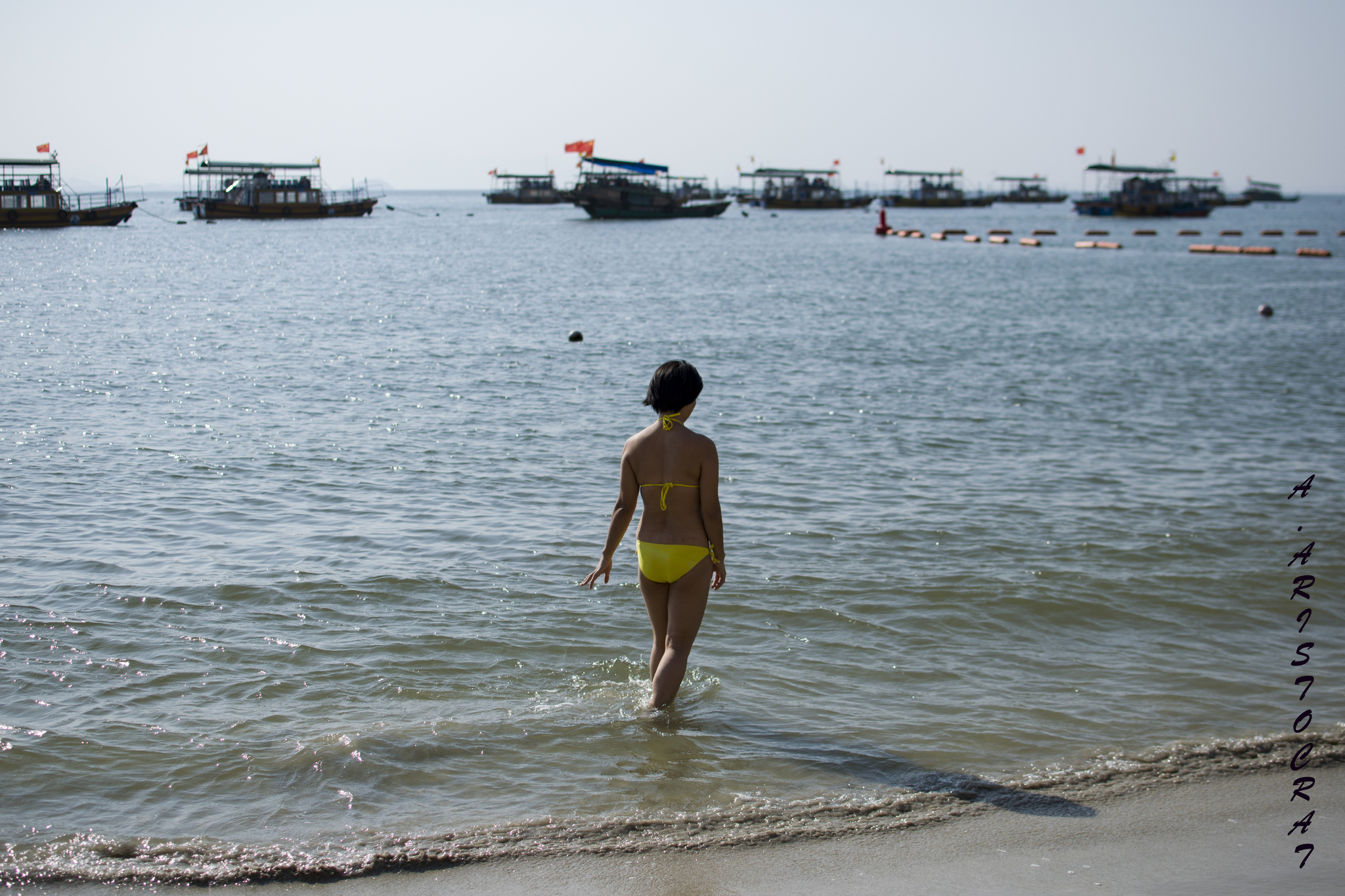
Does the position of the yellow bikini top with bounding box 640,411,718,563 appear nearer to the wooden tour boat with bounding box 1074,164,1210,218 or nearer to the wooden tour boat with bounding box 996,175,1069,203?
the wooden tour boat with bounding box 1074,164,1210,218

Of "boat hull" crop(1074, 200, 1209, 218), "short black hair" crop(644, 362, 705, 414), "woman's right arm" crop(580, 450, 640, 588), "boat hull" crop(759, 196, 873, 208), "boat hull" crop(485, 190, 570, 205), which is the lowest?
"woman's right arm" crop(580, 450, 640, 588)

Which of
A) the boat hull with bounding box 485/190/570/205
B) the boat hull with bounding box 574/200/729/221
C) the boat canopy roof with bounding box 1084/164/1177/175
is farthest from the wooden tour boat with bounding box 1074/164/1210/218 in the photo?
the boat hull with bounding box 485/190/570/205

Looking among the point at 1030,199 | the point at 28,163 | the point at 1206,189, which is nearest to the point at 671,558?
the point at 28,163

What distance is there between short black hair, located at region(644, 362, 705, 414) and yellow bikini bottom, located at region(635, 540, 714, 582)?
26.2 inches

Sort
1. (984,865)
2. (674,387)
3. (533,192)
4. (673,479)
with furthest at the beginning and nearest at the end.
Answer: (533,192)
(673,479)
(674,387)
(984,865)

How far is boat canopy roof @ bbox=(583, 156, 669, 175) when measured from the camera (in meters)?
84.2

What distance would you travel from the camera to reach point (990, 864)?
12.7ft

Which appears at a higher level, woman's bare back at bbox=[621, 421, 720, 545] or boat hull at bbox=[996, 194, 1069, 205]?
boat hull at bbox=[996, 194, 1069, 205]

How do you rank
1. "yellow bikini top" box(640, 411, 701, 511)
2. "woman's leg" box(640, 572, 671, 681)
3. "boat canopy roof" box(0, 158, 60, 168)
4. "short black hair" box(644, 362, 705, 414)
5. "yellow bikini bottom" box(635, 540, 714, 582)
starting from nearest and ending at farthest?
"short black hair" box(644, 362, 705, 414) < "yellow bikini top" box(640, 411, 701, 511) < "yellow bikini bottom" box(635, 540, 714, 582) < "woman's leg" box(640, 572, 671, 681) < "boat canopy roof" box(0, 158, 60, 168)

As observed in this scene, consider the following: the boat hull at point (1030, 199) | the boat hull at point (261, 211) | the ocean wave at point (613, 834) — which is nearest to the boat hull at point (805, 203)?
the boat hull at point (1030, 199)

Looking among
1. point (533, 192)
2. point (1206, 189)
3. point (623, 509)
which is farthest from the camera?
point (533, 192)

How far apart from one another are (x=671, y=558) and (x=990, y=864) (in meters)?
1.88

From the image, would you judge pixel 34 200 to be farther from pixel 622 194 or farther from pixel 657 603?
pixel 657 603

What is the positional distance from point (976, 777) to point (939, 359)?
1692 centimetres
